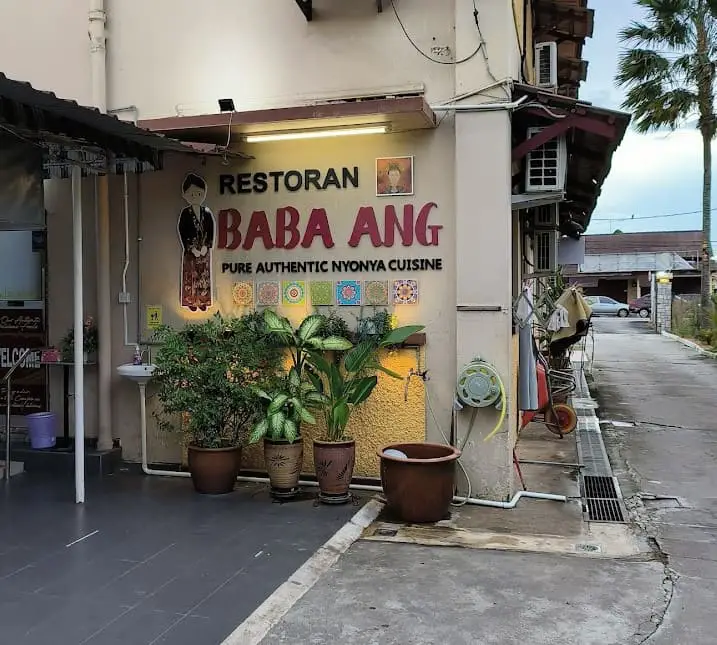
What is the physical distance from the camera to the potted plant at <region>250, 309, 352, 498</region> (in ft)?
20.8

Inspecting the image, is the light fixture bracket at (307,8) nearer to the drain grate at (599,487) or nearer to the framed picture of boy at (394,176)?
the framed picture of boy at (394,176)

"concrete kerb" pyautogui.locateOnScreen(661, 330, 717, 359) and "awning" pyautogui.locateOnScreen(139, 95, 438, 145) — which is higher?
"awning" pyautogui.locateOnScreen(139, 95, 438, 145)

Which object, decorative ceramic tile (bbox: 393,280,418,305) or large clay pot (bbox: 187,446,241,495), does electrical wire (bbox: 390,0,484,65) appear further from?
large clay pot (bbox: 187,446,241,495)

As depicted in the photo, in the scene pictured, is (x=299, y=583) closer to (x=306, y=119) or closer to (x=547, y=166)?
(x=306, y=119)

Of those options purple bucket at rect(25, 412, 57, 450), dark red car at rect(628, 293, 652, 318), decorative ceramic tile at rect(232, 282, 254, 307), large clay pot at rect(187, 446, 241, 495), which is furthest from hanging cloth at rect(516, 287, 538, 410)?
dark red car at rect(628, 293, 652, 318)


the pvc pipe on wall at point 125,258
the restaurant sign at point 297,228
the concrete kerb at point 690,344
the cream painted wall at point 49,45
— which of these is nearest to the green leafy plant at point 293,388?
the restaurant sign at point 297,228

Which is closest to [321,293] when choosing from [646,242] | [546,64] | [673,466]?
[546,64]

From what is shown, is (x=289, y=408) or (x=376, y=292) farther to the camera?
(x=376, y=292)

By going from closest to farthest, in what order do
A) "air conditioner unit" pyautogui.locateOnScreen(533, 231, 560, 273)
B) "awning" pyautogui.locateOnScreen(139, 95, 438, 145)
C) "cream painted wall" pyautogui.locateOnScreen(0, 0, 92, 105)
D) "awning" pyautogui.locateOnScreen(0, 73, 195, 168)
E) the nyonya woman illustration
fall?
"awning" pyautogui.locateOnScreen(0, 73, 195, 168) → "awning" pyautogui.locateOnScreen(139, 95, 438, 145) → the nyonya woman illustration → "cream painted wall" pyautogui.locateOnScreen(0, 0, 92, 105) → "air conditioner unit" pyautogui.locateOnScreen(533, 231, 560, 273)

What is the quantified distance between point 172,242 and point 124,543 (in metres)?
3.23

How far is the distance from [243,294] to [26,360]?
8.61 feet

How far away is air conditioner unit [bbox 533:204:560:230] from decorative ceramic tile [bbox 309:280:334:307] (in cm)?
344

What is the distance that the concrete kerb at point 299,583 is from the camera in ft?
12.9

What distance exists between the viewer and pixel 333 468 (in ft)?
20.6
